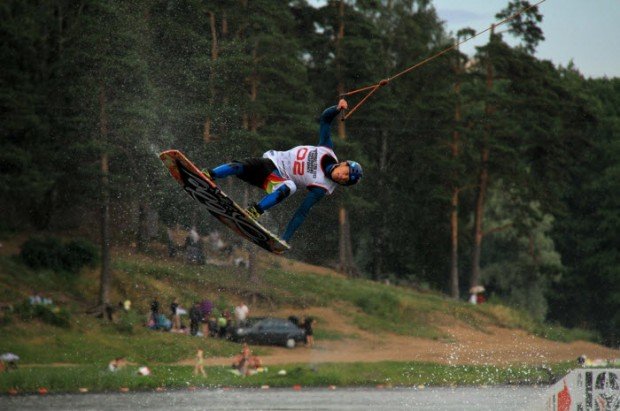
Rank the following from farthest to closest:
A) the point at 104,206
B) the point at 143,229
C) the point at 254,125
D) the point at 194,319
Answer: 1. the point at 254,125
2. the point at 143,229
3. the point at 104,206
4. the point at 194,319

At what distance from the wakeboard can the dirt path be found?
51.4 ft

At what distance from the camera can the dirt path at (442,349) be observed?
32.1 metres

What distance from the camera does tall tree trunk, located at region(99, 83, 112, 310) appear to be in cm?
3161

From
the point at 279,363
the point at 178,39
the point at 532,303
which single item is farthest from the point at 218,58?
the point at 532,303

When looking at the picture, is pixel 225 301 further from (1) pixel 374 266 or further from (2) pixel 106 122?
(1) pixel 374 266

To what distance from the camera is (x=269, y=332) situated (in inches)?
1281

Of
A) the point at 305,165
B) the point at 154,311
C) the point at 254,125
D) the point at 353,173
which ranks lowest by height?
the point at 154,311

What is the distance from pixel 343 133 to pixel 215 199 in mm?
28269

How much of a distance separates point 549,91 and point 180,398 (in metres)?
28.6

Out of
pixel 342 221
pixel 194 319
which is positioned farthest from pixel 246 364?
pixel 342 221

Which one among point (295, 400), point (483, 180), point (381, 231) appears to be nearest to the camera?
point (295, 400)

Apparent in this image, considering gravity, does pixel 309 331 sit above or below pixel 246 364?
above

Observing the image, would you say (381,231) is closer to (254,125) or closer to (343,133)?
(343,133)

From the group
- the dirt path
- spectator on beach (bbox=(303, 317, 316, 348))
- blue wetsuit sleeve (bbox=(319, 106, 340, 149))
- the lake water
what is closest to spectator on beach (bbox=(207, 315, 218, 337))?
the dirt path
